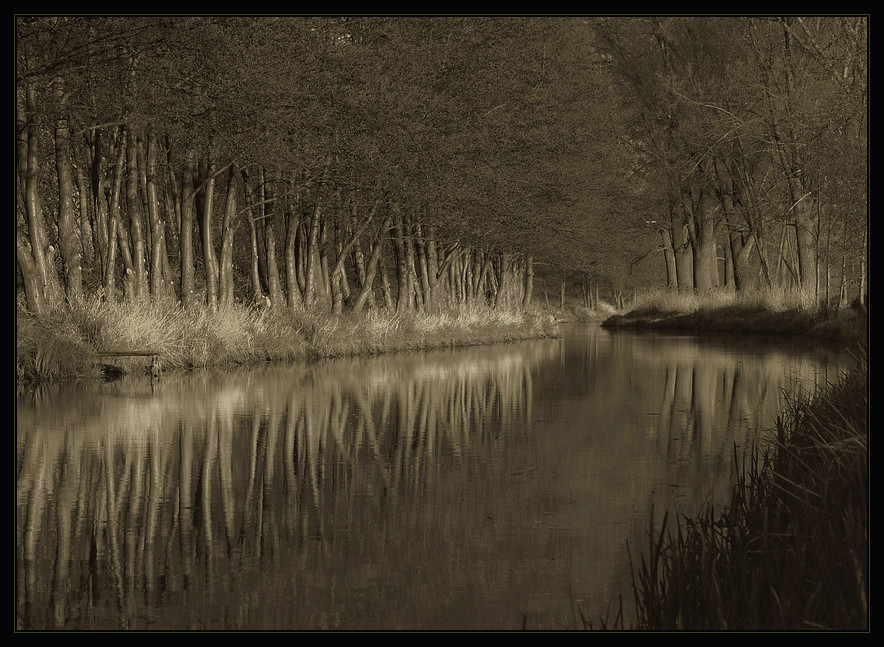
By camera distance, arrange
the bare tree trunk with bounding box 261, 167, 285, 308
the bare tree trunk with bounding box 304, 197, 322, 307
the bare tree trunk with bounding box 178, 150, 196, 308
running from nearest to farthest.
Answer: the bare tree trunk with bounding box 178, 150, 196, 308 < the bare tree trunk with bounding box 261, 167, 285, 308 < the bare tree trunk with bounding box 304, 197, 322, 307

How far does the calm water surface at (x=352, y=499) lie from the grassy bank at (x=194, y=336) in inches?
94.6

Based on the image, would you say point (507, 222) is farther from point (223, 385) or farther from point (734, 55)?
point (223, 385)

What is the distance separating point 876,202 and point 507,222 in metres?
39.1

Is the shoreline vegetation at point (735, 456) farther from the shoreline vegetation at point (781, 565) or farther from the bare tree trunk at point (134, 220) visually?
→ the bare tree trunk at point (134, 220)

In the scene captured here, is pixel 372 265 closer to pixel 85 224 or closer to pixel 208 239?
pixel 208 239

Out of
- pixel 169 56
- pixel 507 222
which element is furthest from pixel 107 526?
pixel 507 222

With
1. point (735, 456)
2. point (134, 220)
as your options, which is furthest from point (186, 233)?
point (735, 456)

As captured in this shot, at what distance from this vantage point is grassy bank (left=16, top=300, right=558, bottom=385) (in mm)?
22312

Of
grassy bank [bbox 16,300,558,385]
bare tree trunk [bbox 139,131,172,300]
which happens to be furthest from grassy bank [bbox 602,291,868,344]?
bare tree trunk [bbox 139,131,172,300]

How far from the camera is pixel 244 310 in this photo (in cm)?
2920

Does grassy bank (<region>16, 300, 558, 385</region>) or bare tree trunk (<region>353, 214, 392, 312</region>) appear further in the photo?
bare tree trunk (<region>353, 214, 392, 312</region>)

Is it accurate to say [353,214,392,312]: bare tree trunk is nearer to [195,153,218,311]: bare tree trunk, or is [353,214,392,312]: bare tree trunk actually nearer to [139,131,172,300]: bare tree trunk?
[195,153,218,311]: bare tree trunk

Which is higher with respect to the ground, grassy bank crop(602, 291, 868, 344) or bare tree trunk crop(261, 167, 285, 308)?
bare tree trunk crop(261, 167, 285, 308)

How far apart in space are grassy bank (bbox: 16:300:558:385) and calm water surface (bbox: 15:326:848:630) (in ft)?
7.89
